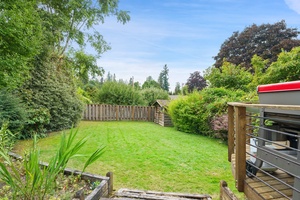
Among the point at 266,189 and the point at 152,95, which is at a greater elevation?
the point at 152,95

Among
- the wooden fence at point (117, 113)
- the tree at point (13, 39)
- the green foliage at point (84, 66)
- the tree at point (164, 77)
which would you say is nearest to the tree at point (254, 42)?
the wooden fence at point (117, 113)

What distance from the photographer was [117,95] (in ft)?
50.5

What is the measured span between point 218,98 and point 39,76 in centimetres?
751

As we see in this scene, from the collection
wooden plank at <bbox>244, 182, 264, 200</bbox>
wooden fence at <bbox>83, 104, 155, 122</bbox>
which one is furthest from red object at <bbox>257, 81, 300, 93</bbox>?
wooden fence at <bbox>83, 104, 155, 122</bbox>

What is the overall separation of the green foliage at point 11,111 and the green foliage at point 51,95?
29.5 inches

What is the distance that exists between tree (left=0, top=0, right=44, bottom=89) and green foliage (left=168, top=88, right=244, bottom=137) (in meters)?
6.52

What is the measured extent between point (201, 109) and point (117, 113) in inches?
294

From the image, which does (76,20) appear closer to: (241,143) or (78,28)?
(78,28)

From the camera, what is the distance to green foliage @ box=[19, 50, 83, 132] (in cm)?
730

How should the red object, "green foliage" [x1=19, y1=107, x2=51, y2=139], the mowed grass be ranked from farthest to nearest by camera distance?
1. "green foliage" [x1=19, y1=107, x2=51, y2=139]
2. the mowed grass
3. the red object

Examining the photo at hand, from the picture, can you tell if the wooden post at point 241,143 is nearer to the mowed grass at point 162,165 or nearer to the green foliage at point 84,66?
the mowed grass at point 162,165

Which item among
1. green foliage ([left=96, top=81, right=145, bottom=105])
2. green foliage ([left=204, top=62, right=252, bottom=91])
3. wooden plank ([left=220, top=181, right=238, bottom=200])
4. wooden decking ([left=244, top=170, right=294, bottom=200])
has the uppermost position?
green foliage ([left=204, top=62, right=252, bottom=91])

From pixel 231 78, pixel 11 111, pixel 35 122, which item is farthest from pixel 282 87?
pixel 231 78

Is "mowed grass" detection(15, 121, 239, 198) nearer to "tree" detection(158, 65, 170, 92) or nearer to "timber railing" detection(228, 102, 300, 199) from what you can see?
"timber railing" detection(228, 102, 300, 199)
